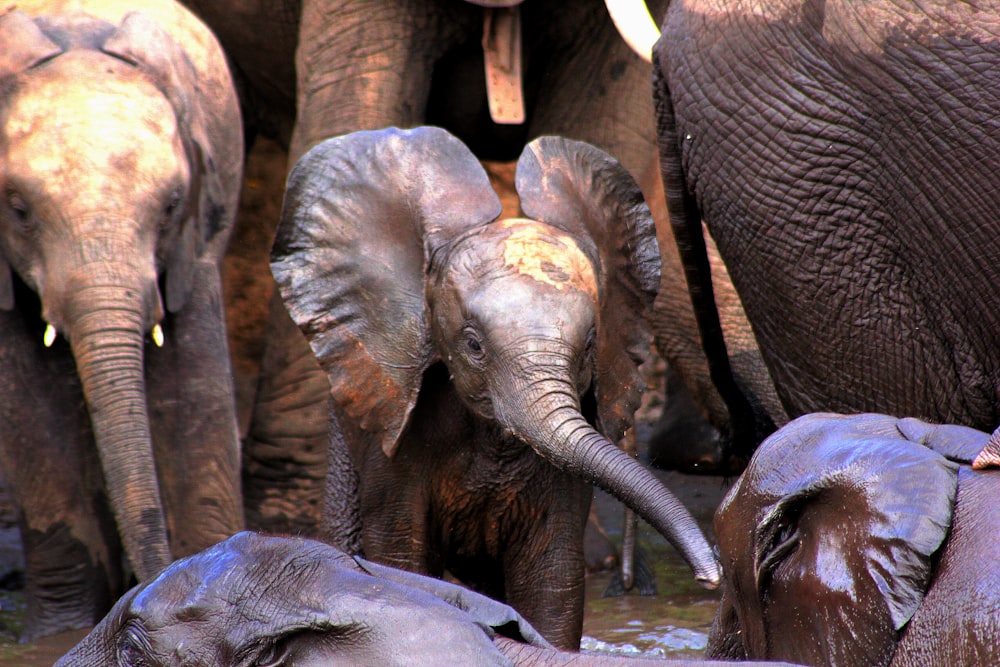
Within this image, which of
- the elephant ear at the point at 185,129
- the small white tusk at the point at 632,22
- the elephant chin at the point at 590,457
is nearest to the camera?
the elephant chin at the point at 590,457

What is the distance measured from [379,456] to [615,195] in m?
0.64

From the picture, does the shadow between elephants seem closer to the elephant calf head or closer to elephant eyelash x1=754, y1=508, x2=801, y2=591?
elephant eyelash x1=754, y1=508, x2=801, y2=591

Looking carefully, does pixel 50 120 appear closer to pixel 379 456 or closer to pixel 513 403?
pixel 379 456

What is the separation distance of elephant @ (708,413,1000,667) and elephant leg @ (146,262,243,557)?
1.93 metres

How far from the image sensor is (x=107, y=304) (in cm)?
371

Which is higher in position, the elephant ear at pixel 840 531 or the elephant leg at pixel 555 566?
the elephant ear at pixel 840 531

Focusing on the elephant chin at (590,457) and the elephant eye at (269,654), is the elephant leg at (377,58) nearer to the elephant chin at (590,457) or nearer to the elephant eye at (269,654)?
the elephant chin at (590,457)

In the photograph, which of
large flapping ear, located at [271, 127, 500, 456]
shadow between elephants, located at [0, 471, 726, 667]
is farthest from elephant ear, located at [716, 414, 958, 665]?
shadow between elephants, located at [0, 471, 726, 667]

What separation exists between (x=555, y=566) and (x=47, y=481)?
121 cm

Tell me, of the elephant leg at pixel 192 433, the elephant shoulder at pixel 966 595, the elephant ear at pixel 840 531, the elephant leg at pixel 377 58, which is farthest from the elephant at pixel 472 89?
the elephant shoulder at pixel 966 595

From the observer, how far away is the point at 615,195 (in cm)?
355

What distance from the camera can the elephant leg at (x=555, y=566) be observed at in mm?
3340

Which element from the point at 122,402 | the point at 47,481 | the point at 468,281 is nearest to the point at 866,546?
the point at 468,281

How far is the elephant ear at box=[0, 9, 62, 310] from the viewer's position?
387 centimetres
